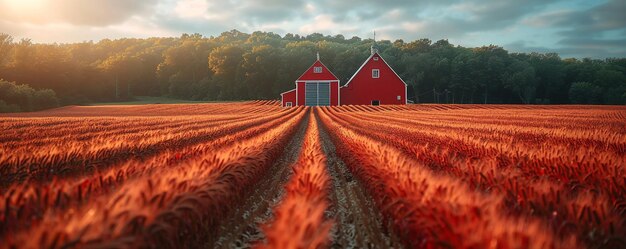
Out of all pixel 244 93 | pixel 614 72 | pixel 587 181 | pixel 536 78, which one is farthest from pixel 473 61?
pixel 587 181

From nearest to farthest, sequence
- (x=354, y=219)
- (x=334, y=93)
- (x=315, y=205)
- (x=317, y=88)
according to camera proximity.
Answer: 1. (x=315, y=205)
2. (x=354, y=219)
3. (x=334, y=93)
4. (x=317, y=88)

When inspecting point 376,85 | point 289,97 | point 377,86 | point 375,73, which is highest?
point 375,73

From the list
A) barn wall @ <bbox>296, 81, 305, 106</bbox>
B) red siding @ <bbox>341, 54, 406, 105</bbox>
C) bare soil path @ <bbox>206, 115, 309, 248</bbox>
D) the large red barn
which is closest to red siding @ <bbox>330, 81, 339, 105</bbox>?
the large red barn

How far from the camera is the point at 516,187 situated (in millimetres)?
3803

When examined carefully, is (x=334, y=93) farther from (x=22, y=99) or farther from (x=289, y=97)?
(x=22, y=99)

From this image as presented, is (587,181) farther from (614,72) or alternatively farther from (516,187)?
(614,72)

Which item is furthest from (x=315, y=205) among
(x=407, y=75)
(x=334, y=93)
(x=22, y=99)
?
(x=407, y=75)

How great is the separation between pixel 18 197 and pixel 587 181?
5.87 m

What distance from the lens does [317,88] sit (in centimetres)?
5675

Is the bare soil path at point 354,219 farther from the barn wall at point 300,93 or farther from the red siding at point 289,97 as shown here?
the red siding at point 289,97

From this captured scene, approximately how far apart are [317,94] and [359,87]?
6.74m

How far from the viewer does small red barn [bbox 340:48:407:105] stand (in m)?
56.3

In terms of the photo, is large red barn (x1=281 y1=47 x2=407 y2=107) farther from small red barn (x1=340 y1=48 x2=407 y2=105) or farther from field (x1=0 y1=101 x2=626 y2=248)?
field (x1=0 y1=101 x2=626 y2=248)

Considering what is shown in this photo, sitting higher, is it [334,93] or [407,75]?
[407,75]
